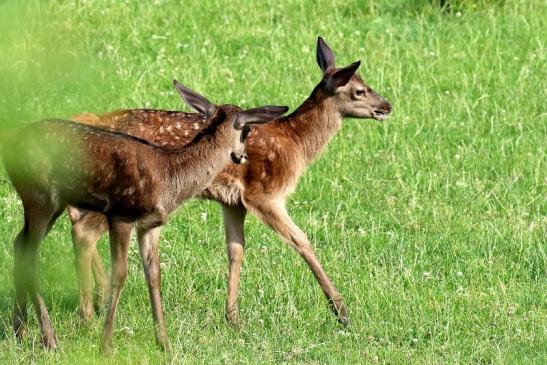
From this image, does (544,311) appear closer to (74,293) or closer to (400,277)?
(400,277)

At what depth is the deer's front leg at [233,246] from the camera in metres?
7.35

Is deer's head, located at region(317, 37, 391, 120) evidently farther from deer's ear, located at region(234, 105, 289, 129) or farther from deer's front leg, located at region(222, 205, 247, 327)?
deer's ear, located at region(234, 105, 289, 129)

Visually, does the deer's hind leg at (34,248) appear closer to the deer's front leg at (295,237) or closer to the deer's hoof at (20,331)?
the deer's hoof at (20,331)

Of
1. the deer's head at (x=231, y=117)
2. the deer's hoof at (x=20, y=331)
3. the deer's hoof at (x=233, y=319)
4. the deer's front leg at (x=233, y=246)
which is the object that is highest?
the deer's head at (x=231, y=117)

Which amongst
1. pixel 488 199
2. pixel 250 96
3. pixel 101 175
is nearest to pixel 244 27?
pixel 250 96

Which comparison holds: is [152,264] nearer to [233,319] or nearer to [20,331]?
[233,319]

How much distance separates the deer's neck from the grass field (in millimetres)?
709

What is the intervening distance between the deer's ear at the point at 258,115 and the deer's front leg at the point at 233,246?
4.06 feet

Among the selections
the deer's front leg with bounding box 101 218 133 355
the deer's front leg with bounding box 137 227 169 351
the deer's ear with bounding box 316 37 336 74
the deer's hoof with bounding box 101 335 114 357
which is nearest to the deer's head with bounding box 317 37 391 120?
the deer's ear with bounding box 316 37 336 74

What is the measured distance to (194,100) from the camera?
21.6ft

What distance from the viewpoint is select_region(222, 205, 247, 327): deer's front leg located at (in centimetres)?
735

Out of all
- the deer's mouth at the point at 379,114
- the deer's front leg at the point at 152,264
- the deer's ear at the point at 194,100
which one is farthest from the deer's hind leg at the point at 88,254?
the deer's mouth at the point at 379,114

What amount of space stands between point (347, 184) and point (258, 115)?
3.24 meters

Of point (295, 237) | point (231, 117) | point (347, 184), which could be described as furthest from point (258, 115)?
point (347, 184)
